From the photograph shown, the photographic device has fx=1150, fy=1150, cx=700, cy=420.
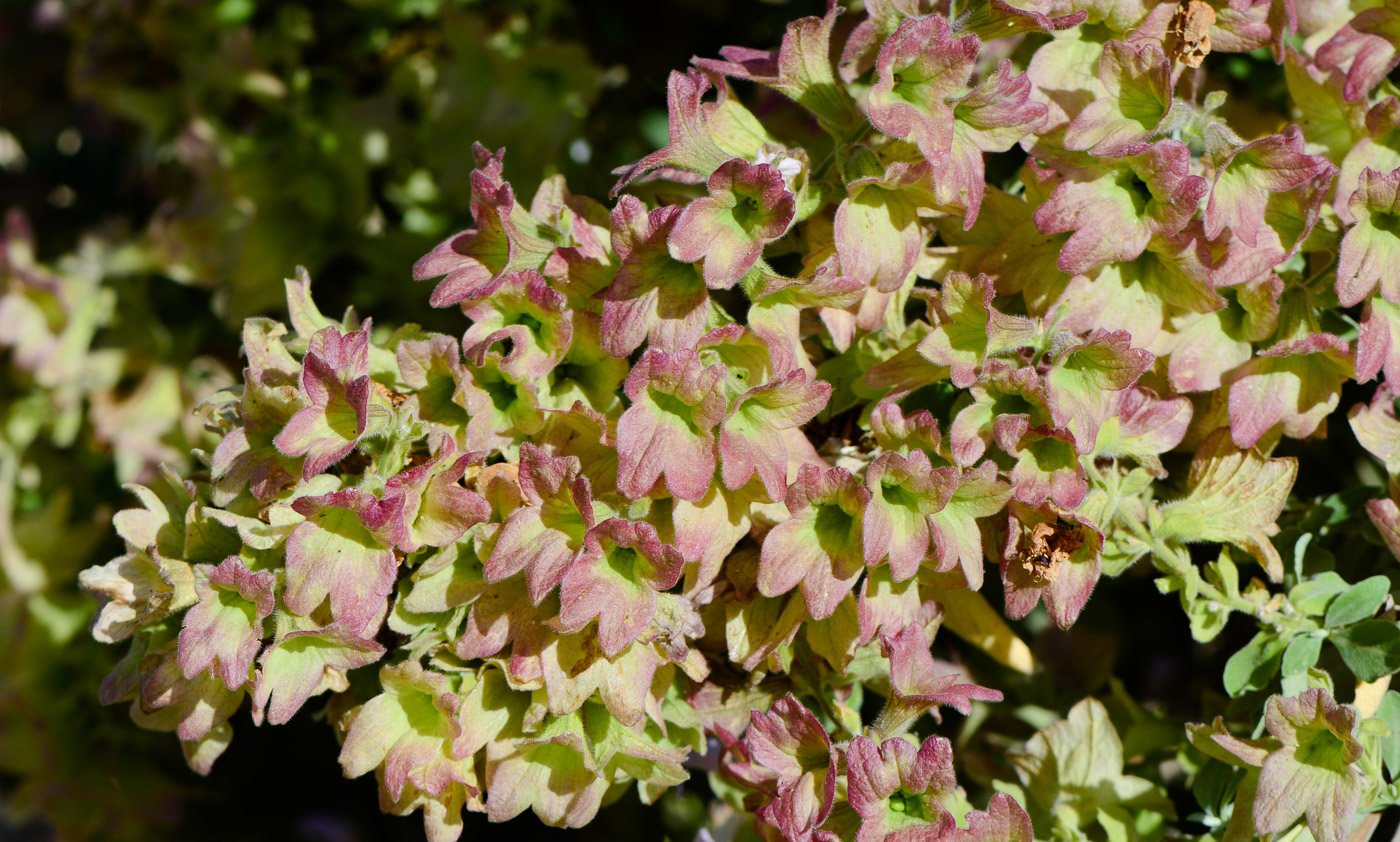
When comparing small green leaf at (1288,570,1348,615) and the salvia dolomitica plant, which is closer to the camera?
the salvia dolomitica plant

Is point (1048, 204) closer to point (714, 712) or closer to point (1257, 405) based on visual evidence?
point (1257, 405)

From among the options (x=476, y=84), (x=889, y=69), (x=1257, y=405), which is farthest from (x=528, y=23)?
(x=1257, y=405)

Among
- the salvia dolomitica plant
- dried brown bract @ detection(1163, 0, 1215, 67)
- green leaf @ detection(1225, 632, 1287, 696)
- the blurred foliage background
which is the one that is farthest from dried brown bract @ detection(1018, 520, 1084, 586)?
the blurred foliage background

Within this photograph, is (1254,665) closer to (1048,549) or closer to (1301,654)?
(1301,654)

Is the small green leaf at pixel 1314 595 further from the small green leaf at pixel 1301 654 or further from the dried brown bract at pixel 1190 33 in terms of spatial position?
the dried brown bract at pixel 1190 33

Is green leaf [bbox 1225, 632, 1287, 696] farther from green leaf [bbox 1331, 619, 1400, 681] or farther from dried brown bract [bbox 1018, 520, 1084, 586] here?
dried brown bract [bbox 1018, 520, 1084, 586]

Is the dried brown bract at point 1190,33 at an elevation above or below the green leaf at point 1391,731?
above

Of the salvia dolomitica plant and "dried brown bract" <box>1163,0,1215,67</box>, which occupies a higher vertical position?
"dried brown bract" <box>1163,0,1215,67</box>

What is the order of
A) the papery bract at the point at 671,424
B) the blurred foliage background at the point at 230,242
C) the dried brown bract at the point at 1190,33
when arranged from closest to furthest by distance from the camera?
the papery bract at the point at 671,424
the dried brown bract at the point at 1190,33
the blurred foliage background at the point at 230,242

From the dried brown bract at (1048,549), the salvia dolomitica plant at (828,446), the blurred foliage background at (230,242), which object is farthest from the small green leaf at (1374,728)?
the blurred foliage background at (230,242)
